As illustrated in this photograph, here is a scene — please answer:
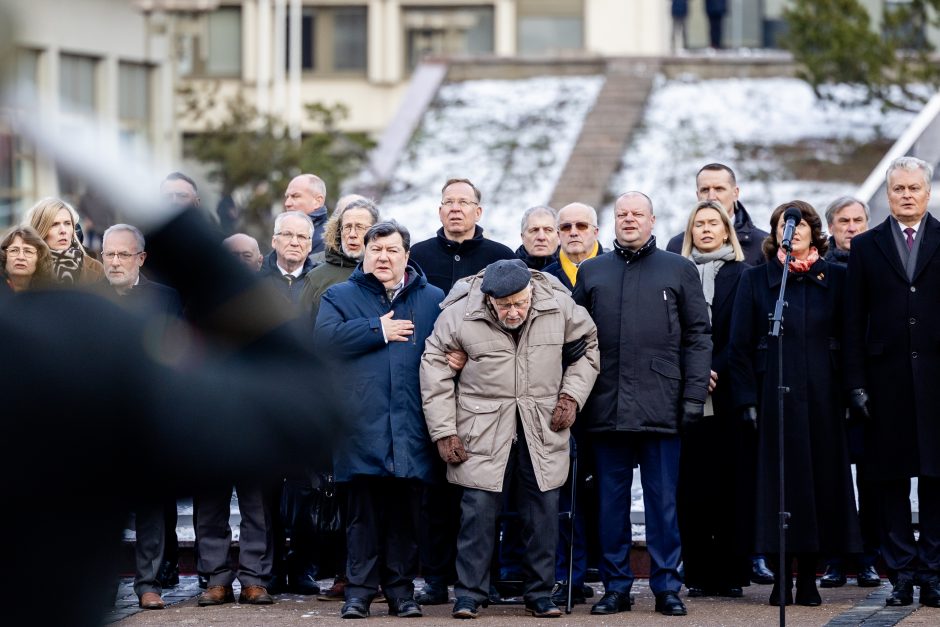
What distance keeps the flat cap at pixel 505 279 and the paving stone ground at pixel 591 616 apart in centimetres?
174

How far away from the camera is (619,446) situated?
9.59 meters

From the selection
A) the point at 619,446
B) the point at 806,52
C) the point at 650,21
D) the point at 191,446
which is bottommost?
the point at 619,446

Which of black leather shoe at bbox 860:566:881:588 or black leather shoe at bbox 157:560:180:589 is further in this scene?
black leather shoe at bbox 157:560:180:589

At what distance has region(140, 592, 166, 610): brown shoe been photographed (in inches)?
387

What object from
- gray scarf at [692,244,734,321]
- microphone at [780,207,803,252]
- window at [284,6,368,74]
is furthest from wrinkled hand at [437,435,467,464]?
window at [284,6,368,74]

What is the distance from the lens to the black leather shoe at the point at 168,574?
1049 cm

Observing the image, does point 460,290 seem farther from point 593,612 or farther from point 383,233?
point 593,612

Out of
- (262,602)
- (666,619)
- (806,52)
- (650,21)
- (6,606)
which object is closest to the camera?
(6,606)

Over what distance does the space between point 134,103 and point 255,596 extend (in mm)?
7893

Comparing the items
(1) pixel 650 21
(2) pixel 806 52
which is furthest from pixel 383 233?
(1) pixel 650 21

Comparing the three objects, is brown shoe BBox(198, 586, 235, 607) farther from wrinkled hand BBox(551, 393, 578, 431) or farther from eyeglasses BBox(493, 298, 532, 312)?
eyeglasses BBox(493, 298, 532, 312)

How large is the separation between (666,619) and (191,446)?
7069 mm

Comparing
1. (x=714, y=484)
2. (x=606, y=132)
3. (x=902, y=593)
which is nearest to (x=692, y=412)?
(x=714, y=484)

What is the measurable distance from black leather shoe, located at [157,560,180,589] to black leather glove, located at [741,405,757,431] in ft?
11.7
